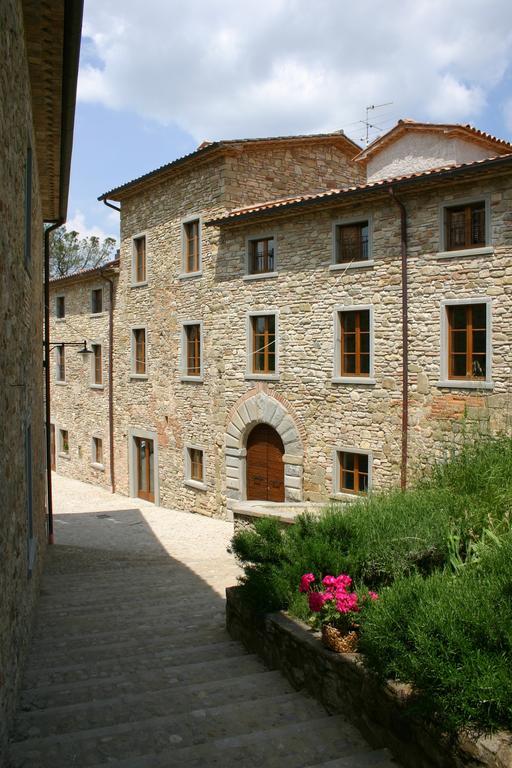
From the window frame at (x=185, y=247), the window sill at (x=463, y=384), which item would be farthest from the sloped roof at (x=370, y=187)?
the window sill at (x=463, y=384)

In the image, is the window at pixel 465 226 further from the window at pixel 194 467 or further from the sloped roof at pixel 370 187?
the window at pixel 194 467

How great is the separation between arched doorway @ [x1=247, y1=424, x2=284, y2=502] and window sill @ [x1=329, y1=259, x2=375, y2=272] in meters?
4.08

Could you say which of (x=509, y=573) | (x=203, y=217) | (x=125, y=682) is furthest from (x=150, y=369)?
(x=509, y=573)

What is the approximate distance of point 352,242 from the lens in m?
13.5

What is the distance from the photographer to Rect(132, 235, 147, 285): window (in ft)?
65.0

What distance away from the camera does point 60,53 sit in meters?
6.11

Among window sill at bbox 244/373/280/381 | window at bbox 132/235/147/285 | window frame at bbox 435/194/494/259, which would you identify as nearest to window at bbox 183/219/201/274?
window at bbox 132/235/147/285

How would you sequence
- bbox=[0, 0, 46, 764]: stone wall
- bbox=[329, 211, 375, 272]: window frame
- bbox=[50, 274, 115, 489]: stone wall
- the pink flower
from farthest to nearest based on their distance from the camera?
bbox=[50, 274, 115, 489]: stone wall, bbox=[329, 211, 375, 272]: window frame, the pink flower, bbox=[0, 0, 46, 764]: stone wall

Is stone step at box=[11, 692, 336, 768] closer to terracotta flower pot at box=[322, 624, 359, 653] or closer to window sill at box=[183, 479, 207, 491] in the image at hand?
terracotta flower pot at box=[322, 624, 359, 653]

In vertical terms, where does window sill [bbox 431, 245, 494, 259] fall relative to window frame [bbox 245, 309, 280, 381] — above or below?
above

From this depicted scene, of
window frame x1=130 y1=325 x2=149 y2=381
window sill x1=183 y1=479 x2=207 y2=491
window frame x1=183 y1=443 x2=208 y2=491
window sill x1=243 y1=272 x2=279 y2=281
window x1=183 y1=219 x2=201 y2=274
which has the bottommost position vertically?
window sill x1=183 y1=479 x2=207 y2=491

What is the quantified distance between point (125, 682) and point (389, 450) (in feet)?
28.4

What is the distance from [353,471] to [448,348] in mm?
3249

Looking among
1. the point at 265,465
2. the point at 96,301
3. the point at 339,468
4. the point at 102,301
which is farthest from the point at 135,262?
the point at 339,468
